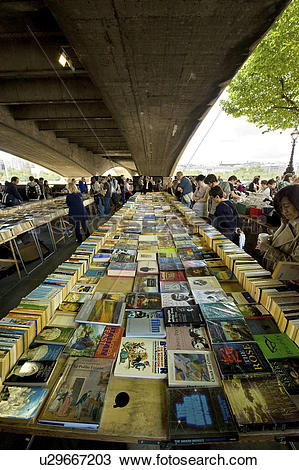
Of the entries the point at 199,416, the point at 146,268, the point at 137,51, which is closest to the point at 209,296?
the point at 146,268

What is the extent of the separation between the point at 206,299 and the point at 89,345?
991 mm

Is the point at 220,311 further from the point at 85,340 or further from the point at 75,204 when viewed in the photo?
the point at 75,204

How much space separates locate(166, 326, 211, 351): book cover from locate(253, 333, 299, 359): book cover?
35 centimetres

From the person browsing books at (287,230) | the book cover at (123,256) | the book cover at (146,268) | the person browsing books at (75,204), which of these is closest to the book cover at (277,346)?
the person browsing books at (287,230)

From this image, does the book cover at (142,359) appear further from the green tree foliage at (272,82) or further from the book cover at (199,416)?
the green tree foliage at (272,82)

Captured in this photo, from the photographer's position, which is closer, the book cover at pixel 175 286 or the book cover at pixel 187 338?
the book cover at pixel 187 338

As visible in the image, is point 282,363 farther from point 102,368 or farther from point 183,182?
point 183,182

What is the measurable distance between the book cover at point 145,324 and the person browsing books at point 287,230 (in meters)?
1.41

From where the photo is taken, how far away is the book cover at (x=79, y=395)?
3.32ft

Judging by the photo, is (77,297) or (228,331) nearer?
(228,331)

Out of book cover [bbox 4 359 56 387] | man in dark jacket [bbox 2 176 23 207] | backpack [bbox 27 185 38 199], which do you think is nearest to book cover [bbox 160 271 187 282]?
book cover [bbox 4 359 56 387]

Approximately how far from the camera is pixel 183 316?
1622 millimetres

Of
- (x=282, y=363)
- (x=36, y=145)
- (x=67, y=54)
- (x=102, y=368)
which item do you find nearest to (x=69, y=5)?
(x=67, y=54)

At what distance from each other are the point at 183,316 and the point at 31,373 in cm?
103
